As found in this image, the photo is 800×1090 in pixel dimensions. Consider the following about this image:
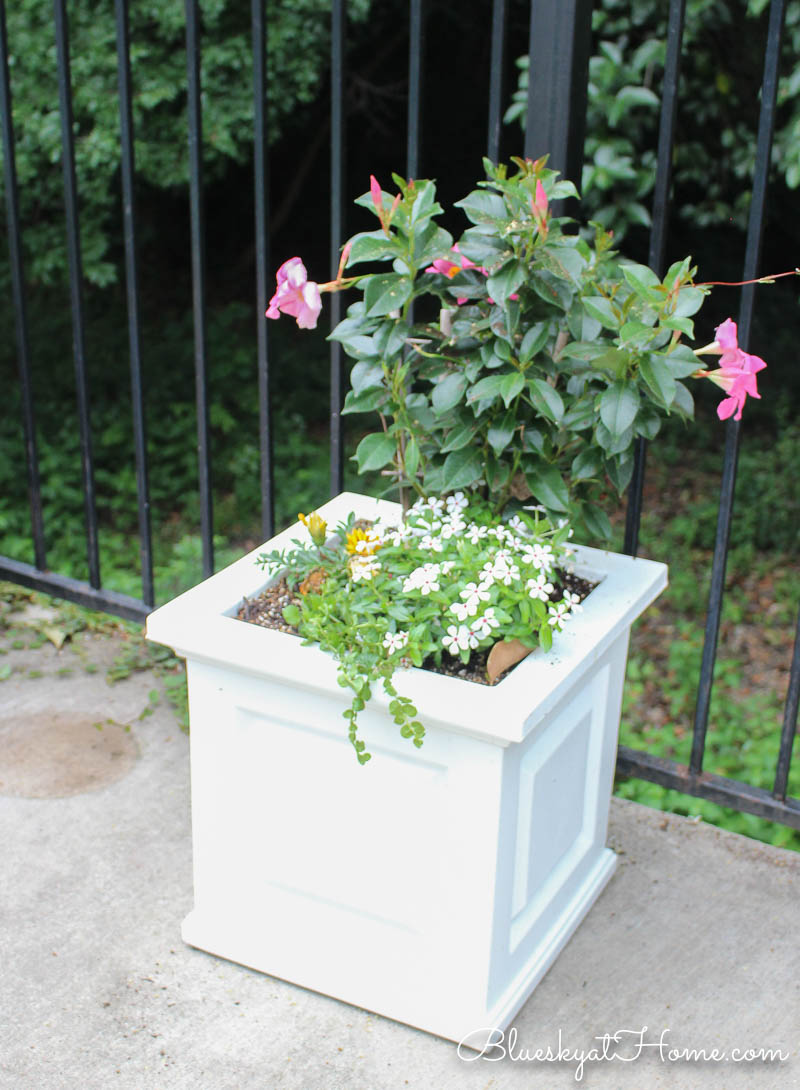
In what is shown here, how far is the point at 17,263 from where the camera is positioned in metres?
2.56

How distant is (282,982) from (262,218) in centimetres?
132

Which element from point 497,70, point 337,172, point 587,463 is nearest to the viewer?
point 587,463

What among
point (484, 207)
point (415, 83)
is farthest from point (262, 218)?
point (484, 207)

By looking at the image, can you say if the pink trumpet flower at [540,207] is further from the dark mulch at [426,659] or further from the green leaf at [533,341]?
the dark mulch at [426,659]

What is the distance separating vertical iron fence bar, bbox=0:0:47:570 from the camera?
2465mm

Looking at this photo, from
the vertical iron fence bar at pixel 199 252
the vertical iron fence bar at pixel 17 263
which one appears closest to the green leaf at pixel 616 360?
the vertical iron fence bar at pixel 199 252

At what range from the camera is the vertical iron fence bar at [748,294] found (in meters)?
1.83

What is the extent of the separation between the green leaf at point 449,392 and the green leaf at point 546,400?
11 cm

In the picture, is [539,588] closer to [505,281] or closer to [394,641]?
[394,641]

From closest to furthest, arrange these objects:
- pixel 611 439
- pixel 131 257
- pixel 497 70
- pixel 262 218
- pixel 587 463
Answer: pixel 611 439, pixel 587 463, pixel 497 70, pixel 262 218, pixel 131 257

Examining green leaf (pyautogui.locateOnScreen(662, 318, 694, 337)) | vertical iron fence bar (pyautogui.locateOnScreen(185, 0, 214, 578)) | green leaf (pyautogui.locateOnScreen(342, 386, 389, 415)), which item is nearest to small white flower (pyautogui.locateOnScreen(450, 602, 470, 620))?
green leaf (pyautogui.locateOnScreen(342, 386, 389, 415))

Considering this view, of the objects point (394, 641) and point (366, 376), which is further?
point (366, 376)

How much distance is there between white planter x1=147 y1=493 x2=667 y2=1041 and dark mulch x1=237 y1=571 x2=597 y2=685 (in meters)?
0.03

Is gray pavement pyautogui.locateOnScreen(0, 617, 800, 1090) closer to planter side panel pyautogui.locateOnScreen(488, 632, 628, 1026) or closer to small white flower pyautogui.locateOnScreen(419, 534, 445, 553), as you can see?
planter side panel pyautogui.locateOnScreen(488, 632, 628, 1026)
